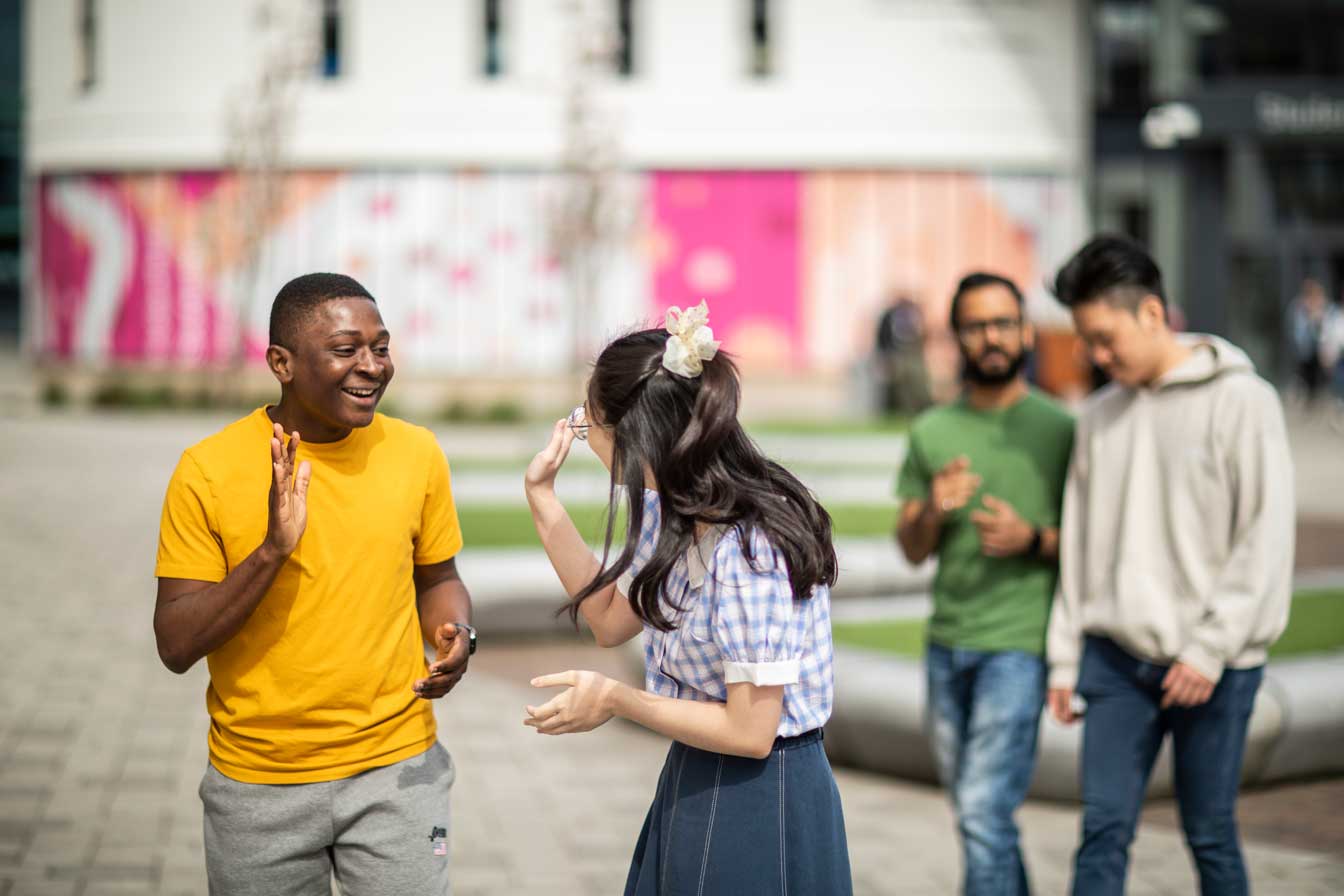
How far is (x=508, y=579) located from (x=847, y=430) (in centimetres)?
1131

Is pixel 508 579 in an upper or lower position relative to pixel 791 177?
lower

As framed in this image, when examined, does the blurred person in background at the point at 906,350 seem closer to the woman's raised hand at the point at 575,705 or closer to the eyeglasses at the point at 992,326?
the eyeglasses at the point at 992,326

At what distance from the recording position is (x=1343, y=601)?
31.7 ft

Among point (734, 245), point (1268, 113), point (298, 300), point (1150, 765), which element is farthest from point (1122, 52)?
point (298, 300)

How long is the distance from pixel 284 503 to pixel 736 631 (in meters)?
0.86

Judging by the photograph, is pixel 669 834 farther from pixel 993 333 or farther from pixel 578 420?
pixel 993 333

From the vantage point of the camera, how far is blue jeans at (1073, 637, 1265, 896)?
427 centimetres

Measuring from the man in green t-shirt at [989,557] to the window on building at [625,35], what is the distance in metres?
26.8

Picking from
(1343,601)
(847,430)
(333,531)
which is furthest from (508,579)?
(847,430)

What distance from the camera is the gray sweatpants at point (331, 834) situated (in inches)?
128

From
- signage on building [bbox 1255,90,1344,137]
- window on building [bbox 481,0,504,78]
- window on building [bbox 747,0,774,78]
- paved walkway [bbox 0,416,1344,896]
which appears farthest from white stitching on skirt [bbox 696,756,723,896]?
signage on building [bbox 1255,90,1344,137]

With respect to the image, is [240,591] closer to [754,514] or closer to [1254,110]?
[754,514]

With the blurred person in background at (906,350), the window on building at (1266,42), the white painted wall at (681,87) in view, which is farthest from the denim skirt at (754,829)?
the window on building at (1266,42)

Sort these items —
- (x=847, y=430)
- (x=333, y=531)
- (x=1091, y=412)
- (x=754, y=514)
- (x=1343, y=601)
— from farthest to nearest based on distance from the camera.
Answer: (x=847, y=430)
(x=1343, y=601)
(x=1091, y=412)
(x=333, y=531)
(x=754, y=514)
